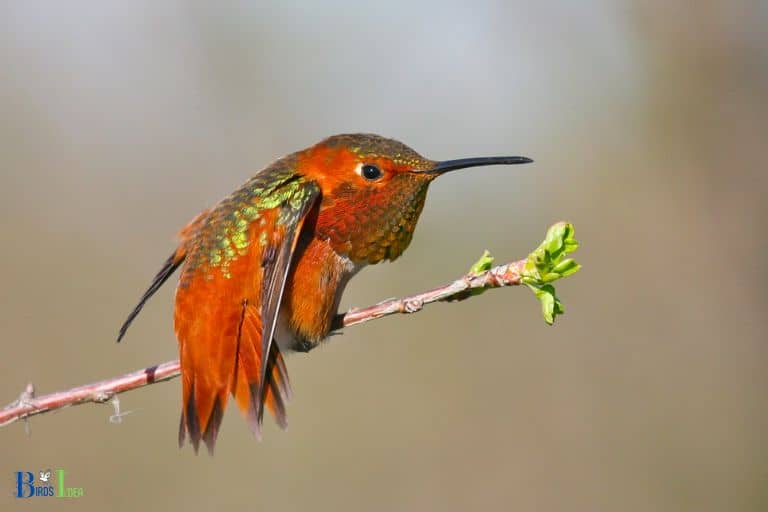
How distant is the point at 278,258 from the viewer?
3.56 m

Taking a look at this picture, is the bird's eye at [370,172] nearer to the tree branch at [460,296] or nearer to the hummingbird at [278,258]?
the hummingbird at [278,258]

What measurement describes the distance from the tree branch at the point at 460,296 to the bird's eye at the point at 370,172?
0.70 metres

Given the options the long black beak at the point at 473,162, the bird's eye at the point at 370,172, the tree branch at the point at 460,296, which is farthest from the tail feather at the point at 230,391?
the long black beak at the point at 473,162

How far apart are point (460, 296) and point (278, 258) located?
0.89 m

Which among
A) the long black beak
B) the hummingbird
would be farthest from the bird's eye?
the long black beak

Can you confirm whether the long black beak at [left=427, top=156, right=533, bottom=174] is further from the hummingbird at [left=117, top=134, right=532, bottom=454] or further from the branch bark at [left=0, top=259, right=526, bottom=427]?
the branch bark at [left=0, top=259, right=526, bottom=427]

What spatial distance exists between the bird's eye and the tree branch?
27.7 inches

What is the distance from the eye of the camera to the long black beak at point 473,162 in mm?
3654

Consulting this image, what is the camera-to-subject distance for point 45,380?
6984mm

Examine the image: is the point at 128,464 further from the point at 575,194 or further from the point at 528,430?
the point at 575,194

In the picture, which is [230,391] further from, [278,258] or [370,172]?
[370,172]

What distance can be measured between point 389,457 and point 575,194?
334 centimetres

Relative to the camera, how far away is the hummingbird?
347 cm

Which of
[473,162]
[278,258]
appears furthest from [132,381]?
[473,162]
